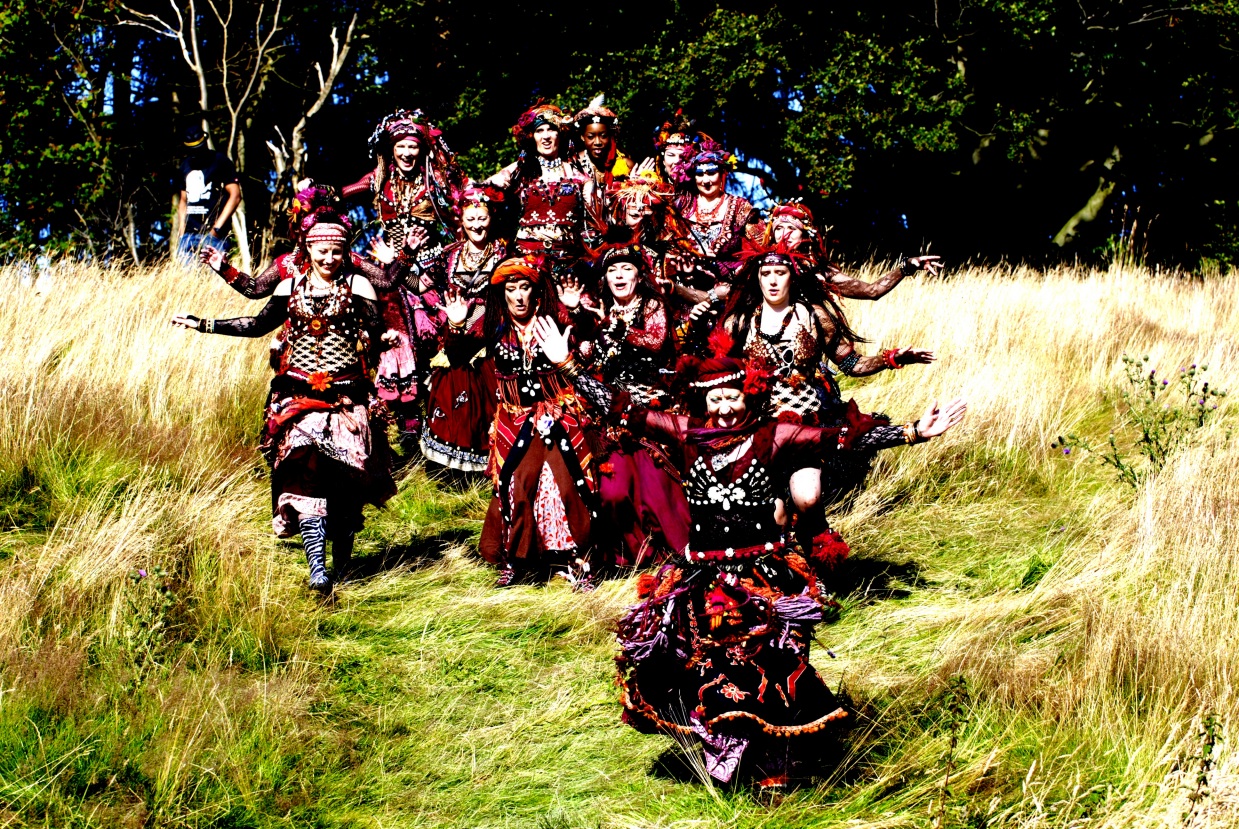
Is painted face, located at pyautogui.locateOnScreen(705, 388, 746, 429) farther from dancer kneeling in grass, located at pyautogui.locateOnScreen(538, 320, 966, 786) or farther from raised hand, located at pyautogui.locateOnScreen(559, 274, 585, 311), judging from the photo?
raised hand, located at pyautogui.locateOnScreen(559, 274, 585, 311)

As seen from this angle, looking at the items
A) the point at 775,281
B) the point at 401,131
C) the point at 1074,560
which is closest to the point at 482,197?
the point at 401,131

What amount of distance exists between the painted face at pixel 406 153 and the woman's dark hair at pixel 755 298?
147 inches

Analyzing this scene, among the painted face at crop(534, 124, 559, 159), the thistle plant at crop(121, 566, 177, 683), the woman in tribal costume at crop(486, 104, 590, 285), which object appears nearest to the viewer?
the thistle plant at crop(121, 566, 177, 683)

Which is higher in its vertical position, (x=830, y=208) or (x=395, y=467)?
(x=830, y=208)

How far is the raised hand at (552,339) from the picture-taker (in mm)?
7027

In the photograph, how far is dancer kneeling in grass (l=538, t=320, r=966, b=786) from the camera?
463cm

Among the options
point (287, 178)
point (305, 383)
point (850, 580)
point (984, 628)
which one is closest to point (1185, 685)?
point (984, 628)

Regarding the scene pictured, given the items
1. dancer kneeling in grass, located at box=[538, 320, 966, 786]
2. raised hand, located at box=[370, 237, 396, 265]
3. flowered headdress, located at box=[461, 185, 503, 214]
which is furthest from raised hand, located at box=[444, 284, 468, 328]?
dancer kneeling in grass, located at box=[538, 320, 966, 786]

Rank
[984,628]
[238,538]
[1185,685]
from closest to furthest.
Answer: [1185,685] < [984,628] < [238,538]

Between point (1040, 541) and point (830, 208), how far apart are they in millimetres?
11005

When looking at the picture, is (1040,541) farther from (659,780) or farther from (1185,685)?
(659,780)

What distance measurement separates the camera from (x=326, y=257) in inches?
268

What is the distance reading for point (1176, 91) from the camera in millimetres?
16453

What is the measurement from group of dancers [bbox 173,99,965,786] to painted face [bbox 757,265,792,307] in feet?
0.04
